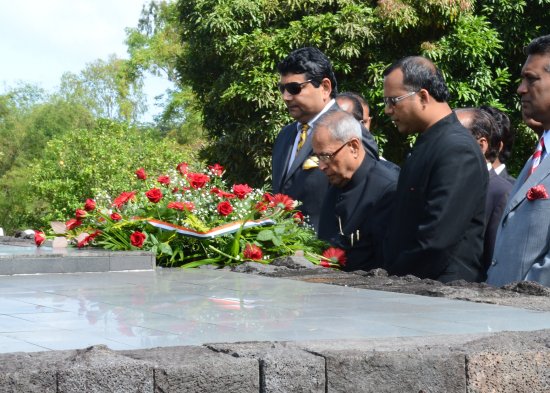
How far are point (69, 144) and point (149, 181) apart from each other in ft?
59.4

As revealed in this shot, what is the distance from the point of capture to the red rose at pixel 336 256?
586cm

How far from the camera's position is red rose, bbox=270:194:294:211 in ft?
20.0

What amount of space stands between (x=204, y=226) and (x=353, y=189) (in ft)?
2.78

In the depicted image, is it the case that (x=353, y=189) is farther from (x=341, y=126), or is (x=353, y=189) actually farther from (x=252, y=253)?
(x=252, y=253)

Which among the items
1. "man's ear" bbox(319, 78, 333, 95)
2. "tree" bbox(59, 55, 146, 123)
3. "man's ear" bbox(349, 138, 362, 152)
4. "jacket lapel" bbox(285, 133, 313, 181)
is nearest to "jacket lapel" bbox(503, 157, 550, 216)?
"man's ear" bbox(349, 138, 362, 152)

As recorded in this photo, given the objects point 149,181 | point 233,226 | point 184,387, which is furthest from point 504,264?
point 149,181

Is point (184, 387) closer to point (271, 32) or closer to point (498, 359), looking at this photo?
point (498, 359)

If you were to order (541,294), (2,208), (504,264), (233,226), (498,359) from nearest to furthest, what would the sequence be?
(498,359)
(541,294)
(504,264)
(233,226)
(2,208)

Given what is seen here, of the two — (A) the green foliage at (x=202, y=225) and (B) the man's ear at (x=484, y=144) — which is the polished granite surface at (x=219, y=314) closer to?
(A) the green foliage at (x=202, y=225)

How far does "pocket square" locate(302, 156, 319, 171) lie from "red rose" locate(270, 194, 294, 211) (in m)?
0.49

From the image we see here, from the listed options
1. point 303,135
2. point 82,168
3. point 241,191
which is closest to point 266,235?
point 241,191

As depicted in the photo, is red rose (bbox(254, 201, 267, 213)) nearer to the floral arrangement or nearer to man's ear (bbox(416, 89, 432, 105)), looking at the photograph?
the floral arrangement

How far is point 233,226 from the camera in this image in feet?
19.2

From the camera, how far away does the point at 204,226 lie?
5.92 m
